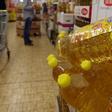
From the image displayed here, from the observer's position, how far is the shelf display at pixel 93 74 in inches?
31.2

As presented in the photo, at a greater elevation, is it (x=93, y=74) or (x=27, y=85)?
(x=93, y=74)

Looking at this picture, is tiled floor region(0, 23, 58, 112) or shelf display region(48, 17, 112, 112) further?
tiled floor region(0, 23, 58, 112)

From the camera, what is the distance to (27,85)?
3201 mm

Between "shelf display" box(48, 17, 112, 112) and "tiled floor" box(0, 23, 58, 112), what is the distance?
1.67 metres

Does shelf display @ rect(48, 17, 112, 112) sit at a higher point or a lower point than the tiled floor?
higher

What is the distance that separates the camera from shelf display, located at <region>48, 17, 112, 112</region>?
0.79 m

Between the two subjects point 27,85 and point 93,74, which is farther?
point 27,85

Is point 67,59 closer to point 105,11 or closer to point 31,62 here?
point 105,11

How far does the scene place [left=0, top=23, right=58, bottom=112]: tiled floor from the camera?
2.61 metres

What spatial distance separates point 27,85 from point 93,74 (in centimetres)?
245

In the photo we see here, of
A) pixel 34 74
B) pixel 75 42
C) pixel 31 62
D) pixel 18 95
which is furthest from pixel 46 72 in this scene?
pixel 75 42

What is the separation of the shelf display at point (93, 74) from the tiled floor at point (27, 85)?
1.67 meters

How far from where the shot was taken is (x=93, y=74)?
32.6 inches

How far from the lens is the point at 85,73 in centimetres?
86
